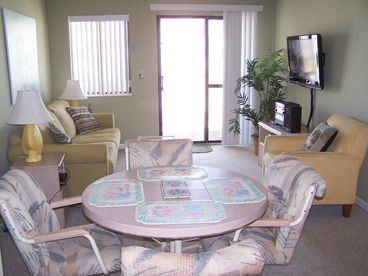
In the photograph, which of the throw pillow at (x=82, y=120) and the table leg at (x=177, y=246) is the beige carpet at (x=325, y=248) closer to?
the table leg at (x=177, y=246)

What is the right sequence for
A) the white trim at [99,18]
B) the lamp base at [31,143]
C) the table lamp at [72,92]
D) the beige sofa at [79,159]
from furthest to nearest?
the white trim at [99,18] → the table lamp at [72,92] → the beige sofa at [79,159] → the lamp base at [31,143]

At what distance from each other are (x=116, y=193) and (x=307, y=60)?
141 inches

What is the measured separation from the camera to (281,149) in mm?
4500

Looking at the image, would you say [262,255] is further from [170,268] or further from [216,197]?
[216,197]

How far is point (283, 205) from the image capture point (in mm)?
2346

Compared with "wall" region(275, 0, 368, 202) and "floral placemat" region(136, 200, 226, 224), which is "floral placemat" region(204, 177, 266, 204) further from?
"wall" region(275, 0, 368, 202)

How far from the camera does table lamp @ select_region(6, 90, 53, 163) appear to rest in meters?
3.40

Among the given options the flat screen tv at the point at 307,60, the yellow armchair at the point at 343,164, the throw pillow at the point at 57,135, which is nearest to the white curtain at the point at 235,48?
the flat screen tv at the point at 307,60

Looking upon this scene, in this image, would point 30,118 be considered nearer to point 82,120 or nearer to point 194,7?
point 82,120

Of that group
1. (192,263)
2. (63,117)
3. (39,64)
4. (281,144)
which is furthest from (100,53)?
(192,263)

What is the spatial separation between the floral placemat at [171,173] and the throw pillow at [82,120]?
9.97 ft

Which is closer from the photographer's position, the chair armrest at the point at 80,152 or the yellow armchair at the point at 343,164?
the yellow armchair at the point at 343,164

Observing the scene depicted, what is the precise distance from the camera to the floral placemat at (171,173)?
2597 mm

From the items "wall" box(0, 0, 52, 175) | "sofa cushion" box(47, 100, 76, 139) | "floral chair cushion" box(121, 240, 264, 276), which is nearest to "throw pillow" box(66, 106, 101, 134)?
"sofa cushion" box(47, 100, 76, 139)
